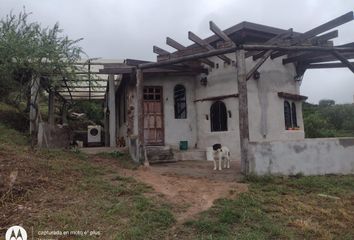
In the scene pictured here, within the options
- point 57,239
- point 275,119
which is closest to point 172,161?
point 275,119

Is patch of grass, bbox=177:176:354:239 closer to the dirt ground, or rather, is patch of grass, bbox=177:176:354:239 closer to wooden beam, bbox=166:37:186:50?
the dirt ground

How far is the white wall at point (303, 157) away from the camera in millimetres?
9602

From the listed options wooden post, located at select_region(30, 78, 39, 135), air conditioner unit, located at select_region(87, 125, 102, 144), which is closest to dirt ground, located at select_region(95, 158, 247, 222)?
wooden post, located at select_region(30, 78, 39, 135)

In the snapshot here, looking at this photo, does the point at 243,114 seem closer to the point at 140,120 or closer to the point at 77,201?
the point at 140,120

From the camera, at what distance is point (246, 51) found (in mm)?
11531

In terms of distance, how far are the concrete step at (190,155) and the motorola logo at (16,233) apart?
8337 millimetres

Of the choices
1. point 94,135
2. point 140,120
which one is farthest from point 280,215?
point 94,135

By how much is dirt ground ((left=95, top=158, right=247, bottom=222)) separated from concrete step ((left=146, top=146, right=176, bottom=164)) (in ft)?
2.33

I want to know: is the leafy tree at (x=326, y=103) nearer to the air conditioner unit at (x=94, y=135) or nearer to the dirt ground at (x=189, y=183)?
the air conditioner unit at (x=94, y=135)

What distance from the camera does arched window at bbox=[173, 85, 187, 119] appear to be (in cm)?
1509

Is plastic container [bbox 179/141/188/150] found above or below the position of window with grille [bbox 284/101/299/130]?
below

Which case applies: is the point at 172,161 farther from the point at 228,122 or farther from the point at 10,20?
the point at 10,20

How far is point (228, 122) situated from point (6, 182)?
8609 mm

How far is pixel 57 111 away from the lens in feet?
82.8
